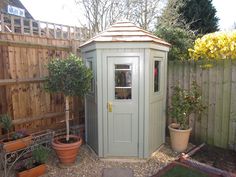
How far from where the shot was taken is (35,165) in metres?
3.54

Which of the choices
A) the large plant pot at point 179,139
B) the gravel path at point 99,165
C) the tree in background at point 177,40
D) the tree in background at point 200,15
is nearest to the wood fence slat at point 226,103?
the large plant pot at point 179,139

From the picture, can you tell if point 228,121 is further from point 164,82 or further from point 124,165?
point 124,165

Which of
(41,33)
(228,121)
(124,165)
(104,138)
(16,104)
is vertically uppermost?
(41,33)

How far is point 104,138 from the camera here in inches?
161

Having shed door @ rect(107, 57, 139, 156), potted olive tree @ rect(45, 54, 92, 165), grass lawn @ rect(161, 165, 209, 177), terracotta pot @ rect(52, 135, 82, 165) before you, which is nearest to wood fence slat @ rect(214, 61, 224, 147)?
grass lawn @ rect(161, 165, 209, 177)

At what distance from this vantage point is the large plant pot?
14.3 feet

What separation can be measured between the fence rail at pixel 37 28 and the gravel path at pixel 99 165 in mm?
2571

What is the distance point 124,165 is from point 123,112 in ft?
3.16

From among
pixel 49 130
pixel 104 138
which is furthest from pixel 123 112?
pixel 49 130

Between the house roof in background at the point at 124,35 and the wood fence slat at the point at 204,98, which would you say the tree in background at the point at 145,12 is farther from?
the wood fence slat at the point at 204,98

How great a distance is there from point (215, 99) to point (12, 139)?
3902 millimetres

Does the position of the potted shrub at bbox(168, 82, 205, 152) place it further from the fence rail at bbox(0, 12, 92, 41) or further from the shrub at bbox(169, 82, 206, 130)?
the fence rail at bbox(0, 12, 92, 41)

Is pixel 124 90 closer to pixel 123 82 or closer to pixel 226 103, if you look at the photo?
pixel 123 82

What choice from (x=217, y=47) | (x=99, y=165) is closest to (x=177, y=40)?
(x=217, y=47)
